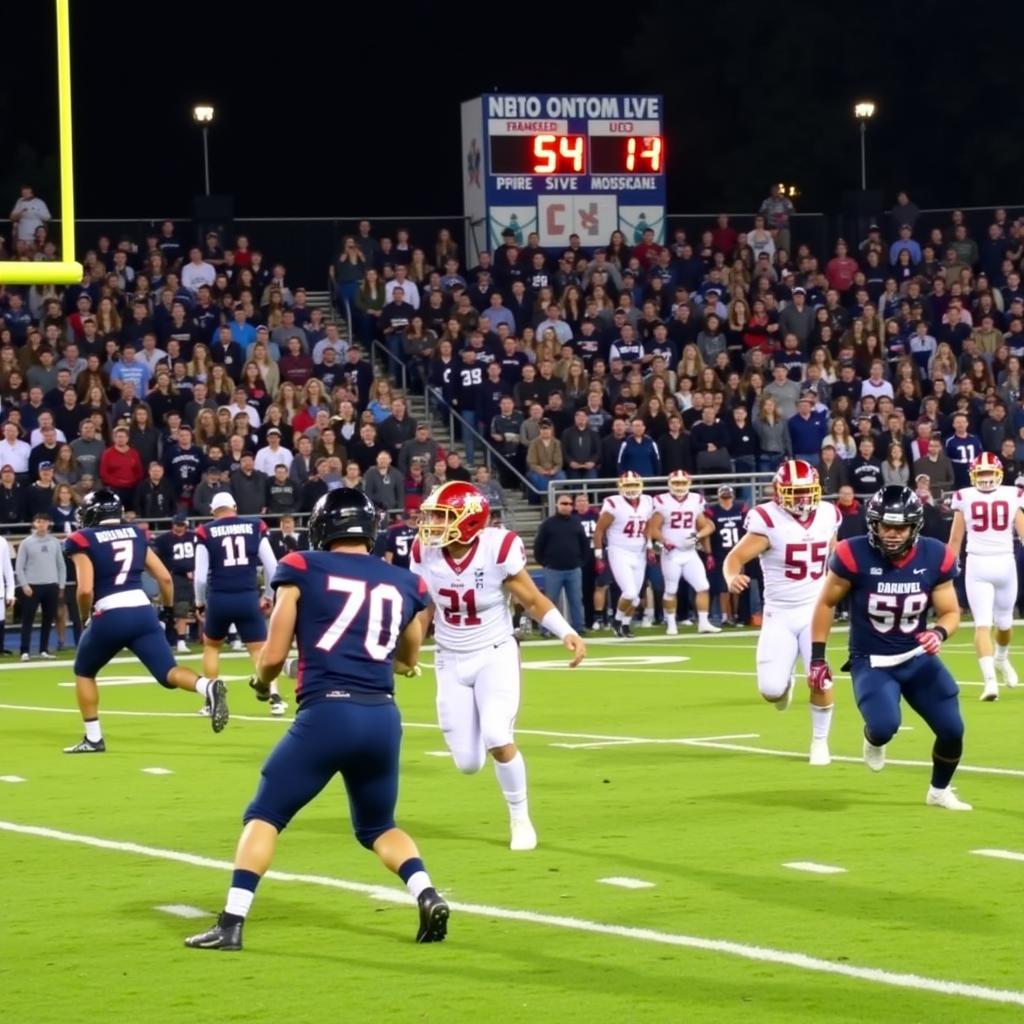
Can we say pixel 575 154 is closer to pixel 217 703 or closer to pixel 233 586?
pixel 233 586

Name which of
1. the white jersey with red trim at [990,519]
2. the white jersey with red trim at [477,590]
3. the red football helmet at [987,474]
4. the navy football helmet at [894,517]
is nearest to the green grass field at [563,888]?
the white jersey with red trim at [477,590]

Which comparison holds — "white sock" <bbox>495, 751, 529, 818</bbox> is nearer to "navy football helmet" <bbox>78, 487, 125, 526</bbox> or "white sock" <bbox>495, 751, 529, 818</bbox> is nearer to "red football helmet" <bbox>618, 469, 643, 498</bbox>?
"navy football helmet" <bbox>78, 487, 125, 526</bbox>

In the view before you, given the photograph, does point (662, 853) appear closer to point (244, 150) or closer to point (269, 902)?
point (269, 902)

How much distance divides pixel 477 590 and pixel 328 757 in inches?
110

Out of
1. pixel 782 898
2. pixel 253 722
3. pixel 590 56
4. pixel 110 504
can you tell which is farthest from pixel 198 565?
pixel 590 56

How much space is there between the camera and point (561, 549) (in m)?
24.3

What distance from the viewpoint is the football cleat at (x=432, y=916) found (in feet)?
25.9

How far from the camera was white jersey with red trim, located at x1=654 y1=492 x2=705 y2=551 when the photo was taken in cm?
2500

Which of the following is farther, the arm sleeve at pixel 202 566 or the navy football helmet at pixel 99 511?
the arm sleeve at pixel 202 566

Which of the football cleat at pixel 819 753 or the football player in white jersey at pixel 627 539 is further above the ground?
the football player in white jersey at pixel 627 539

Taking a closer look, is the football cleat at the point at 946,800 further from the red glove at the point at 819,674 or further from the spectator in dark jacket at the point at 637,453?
the spectator in dark jacket at the point at 637,453

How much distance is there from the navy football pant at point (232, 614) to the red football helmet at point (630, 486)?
8.12 m

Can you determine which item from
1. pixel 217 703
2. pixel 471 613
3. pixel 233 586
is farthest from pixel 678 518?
pixel 471 613

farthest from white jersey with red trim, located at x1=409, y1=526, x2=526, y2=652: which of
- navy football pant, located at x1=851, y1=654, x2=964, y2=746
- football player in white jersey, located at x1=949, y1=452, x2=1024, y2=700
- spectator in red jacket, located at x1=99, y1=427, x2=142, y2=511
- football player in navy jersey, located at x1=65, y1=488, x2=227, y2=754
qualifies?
spectator in red jacket, located at x1=99, y1=427, x2=142, y2=511
